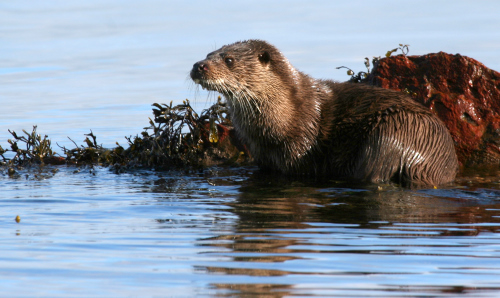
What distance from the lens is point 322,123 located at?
7.30 m

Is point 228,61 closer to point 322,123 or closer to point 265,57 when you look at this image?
point 265,57

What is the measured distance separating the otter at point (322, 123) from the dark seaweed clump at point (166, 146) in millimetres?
880

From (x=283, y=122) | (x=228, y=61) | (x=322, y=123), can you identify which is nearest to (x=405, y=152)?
(x=322, y=123)

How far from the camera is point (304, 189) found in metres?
6.61

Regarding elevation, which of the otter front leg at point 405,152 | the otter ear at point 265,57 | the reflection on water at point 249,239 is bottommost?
the reflection on water at point 249,239

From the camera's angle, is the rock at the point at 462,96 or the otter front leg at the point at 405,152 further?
the rock at the point at 462,96

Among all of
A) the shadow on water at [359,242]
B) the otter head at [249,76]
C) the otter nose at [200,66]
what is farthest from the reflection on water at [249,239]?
the otter nose at [200,66]

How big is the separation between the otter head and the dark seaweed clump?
0.82 meters

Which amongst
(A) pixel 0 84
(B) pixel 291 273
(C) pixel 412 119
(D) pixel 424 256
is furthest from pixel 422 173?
(A) pixel 0 84

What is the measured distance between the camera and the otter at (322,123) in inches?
266

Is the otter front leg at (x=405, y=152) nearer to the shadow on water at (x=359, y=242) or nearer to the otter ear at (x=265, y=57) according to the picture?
the shadow on water at (x=359, y=242)

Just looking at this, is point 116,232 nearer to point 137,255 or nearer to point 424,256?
point 137,255

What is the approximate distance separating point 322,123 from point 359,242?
3.05m

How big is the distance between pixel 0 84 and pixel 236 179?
12434mm
